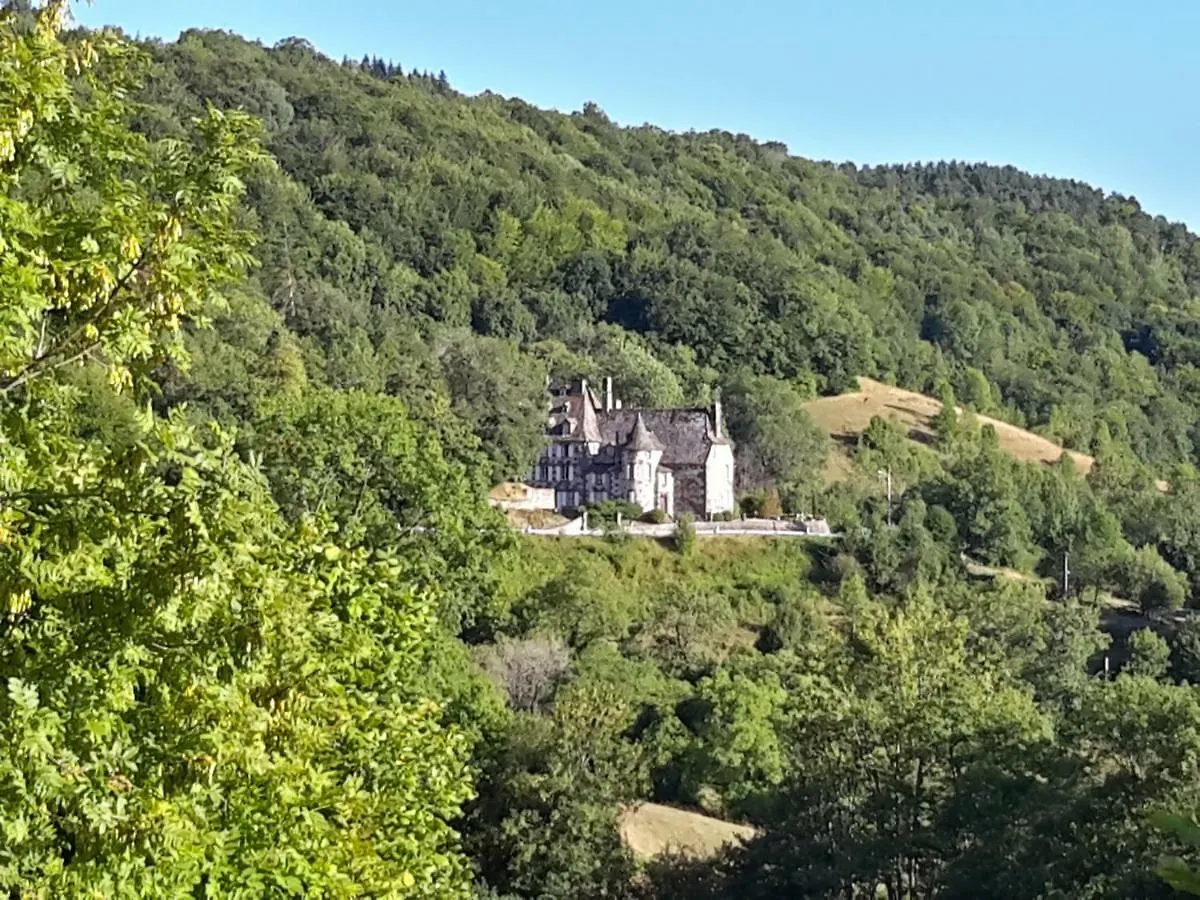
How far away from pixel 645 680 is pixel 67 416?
117ft

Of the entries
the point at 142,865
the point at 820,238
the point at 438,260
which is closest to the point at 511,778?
the point at 142,865

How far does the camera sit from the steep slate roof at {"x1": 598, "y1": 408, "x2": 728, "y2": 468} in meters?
71.7

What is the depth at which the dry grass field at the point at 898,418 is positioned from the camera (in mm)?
97750

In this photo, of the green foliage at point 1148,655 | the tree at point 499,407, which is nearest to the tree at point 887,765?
the green foliage at point 1148,655

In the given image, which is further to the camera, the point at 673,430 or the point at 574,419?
the point at 673,430

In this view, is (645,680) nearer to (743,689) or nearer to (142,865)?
(743,689)

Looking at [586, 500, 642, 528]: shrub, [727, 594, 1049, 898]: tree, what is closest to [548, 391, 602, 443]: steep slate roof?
[586, 500, 642, 528]: shrub

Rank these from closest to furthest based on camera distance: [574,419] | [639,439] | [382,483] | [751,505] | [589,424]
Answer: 1. [382,483]
2. [639,439]
3. [589,424]
4. [574,419]
5. [751,505]

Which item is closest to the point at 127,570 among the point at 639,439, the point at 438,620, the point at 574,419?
the point at 438,620

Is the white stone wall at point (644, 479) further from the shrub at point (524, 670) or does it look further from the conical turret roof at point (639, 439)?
the shrub at point (524, 670)

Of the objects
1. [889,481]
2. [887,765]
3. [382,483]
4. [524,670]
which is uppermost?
[382,483]

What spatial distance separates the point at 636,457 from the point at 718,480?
6292 millimetres

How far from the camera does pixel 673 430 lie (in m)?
72.4

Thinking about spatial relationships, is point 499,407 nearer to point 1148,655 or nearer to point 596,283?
point 1148,655
